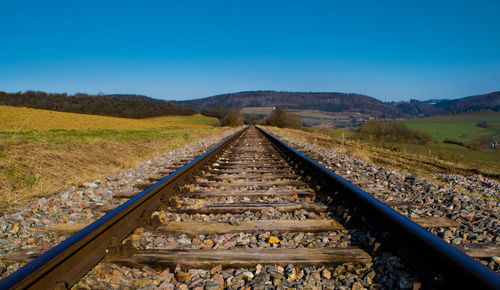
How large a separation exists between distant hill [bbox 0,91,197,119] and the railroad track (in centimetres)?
7660

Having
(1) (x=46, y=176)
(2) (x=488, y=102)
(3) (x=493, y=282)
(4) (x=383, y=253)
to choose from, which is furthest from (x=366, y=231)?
(2) (x=488, y=102)

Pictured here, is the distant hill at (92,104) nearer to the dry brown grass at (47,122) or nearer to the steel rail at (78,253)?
the dry brown grass at (47,122)

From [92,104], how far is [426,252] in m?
85.8

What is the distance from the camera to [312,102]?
176000 millimetres

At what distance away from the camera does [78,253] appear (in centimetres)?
162

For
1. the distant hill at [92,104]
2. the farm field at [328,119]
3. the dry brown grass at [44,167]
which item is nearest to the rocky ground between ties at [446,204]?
the dry brown grass at [44,167]

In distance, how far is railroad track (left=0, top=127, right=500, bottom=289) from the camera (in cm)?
146

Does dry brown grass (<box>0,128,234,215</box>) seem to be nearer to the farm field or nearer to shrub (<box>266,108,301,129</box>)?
shrub (<box>266,108,301,129</box>)

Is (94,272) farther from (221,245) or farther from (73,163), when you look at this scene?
(73,163)

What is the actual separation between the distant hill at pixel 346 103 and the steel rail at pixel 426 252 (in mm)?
141653

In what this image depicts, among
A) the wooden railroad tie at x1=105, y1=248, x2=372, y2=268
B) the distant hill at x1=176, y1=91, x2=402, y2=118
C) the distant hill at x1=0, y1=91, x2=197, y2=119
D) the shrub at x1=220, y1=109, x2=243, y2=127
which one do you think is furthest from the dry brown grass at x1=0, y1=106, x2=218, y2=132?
the distant hill at x1=176, y1=91, x2=402, y2=118

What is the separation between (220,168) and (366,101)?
18305 cm

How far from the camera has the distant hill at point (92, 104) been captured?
211 feet

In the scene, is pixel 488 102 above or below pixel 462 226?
above
